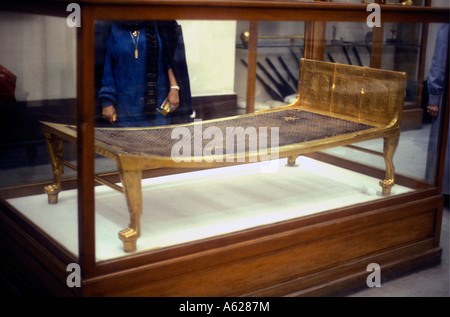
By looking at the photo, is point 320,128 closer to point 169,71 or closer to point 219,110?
point 219,110

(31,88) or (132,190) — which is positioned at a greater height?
(31,88)

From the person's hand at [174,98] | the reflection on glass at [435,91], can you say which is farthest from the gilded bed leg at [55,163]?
the reflection on glass at [435,91]

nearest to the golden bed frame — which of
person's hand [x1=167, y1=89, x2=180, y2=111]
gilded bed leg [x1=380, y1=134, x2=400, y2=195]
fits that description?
gilded bed leg [x1=380, y1=134, x2=400, y2=195]

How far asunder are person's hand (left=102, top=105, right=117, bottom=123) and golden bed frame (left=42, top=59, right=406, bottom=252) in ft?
0.18

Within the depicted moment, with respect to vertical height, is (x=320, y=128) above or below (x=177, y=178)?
above

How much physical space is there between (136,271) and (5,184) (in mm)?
904

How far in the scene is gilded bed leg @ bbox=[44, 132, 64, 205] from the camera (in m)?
2.60

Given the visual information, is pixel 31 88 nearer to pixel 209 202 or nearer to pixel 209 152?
pixel 209 152

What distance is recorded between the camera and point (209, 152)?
2.79 metres

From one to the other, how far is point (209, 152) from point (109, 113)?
0.51m

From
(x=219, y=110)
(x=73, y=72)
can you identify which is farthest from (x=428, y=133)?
(x=73, y=72)

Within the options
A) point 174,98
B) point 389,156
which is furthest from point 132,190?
point 389,156

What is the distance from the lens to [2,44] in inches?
101

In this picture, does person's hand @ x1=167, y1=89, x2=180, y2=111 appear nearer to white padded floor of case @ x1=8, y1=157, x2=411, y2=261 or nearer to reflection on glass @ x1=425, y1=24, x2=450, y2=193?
white padded floor of case @ x1=8, y1=157, x2=411, y2=261
